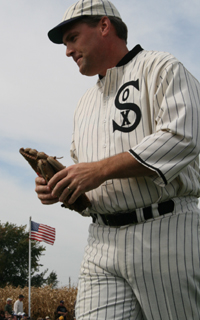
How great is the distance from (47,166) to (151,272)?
94 centimetres

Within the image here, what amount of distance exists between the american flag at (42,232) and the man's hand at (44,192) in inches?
760

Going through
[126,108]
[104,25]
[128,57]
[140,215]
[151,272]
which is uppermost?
[104,25]

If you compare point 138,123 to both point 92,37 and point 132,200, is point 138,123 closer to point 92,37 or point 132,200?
point 132,200

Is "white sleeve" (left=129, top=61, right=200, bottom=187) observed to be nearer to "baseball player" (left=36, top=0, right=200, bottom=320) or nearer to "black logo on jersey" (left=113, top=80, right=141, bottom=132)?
"baseball player" (left=36, top=0, right=200, bottom=320)

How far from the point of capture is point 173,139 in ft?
7.34

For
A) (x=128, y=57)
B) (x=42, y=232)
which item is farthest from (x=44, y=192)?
(x=42, y=232)

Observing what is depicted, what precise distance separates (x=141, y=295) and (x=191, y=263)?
369 millimetres

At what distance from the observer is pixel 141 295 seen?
237 cm

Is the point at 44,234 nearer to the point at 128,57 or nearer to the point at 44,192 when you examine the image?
the point at 44,192

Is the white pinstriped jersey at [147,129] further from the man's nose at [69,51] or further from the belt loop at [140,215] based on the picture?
the man's nose at [69,51]

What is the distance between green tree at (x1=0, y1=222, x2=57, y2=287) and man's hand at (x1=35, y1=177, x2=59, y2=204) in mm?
47194

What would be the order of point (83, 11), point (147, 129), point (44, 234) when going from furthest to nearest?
1. point (44, 234)
2. point (83, 11)
3. point (147, 129)

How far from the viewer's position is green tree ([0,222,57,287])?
158ft

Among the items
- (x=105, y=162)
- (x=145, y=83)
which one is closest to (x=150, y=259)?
(x=105, y=162)
